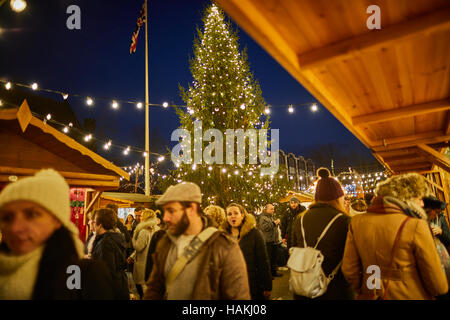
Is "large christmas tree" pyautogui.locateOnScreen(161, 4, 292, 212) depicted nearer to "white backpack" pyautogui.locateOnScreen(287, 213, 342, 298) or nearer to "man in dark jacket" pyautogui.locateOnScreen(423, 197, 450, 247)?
"man in dark jacket" pyautogui.locateOnScreen(423, 197, 450, 247)

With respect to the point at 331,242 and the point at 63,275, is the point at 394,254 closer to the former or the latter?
the point at 331,242

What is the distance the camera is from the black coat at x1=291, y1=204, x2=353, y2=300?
2.48 metres

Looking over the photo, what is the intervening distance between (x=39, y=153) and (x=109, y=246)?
12.0ft

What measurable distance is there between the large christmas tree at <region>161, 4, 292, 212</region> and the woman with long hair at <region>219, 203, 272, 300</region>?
1067 cm

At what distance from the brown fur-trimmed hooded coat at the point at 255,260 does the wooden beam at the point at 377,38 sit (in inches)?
101

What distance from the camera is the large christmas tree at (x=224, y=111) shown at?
1532 cm

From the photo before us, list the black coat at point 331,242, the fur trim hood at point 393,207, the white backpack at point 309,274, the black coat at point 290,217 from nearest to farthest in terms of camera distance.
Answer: the fur trim hood at point 393,207 → the white backpack at point 309,274 → the black coat at point 331,242 → the black coat at point 290,217

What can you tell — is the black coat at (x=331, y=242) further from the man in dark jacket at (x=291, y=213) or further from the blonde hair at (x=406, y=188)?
the man in dark jacket at (x=291, y=213)

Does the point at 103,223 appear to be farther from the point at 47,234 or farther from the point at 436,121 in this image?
the point at 436,121

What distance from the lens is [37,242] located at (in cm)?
150

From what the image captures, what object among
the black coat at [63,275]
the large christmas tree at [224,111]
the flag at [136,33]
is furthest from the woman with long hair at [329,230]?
the flag at [136,33]

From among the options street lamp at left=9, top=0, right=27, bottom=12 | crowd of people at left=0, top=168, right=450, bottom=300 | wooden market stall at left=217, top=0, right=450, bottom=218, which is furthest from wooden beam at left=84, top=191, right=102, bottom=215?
wooden market stall at left=217, top=0, right=450, bottom=218

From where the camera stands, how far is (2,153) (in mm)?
5328

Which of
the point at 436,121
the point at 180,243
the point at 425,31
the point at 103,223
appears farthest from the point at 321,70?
the point at 103,223
